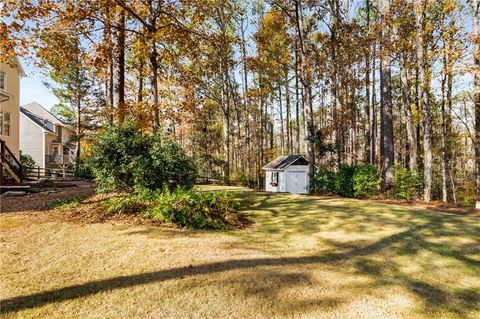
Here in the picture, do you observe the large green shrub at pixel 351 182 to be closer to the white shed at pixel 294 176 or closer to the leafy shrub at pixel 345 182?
the leafy shrub at pixel 345 182

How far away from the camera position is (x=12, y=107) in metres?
19.1

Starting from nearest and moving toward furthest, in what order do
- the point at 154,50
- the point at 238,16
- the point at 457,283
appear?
the point at 457,283 < the point at 154,50 < the point at 238,16

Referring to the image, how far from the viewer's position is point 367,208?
9.60 meters

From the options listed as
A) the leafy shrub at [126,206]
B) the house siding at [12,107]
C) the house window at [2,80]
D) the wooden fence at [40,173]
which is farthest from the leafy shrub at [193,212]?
the house window at [2,80]

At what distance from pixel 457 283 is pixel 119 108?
11.7 metres

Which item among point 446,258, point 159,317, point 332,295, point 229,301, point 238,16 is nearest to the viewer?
point 159,317

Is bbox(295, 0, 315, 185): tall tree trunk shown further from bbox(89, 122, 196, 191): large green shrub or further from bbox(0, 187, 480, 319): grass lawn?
bbox(0, 187, 480, 319): grass lawn

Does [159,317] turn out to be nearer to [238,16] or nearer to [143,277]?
[143,277]

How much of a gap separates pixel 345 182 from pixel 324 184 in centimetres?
126

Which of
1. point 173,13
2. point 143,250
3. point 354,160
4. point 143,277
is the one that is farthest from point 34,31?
point 354,160

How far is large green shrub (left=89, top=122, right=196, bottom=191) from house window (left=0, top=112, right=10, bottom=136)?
14567 millimetres

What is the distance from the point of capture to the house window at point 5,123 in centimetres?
1788

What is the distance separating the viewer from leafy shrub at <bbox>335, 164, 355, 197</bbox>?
1473cm

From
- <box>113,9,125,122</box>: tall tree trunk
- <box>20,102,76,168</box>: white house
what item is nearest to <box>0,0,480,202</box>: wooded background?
<box>113,9,125,122</box>: tall tree trunk
